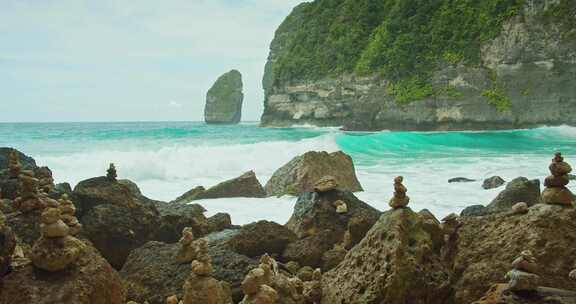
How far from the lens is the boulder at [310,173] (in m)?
10.7

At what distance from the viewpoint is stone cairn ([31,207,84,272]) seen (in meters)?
2.59

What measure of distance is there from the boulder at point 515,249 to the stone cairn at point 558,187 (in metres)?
0.06

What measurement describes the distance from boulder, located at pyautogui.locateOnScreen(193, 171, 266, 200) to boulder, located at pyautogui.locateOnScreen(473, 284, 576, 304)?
333 inches

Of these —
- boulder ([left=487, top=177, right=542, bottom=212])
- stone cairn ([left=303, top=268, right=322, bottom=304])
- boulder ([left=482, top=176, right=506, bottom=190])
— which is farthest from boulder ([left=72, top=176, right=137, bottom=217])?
boulder ([left=482, top=176, right=506, bottom=190])

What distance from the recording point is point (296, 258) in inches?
193

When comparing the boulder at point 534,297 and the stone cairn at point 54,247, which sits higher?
the stone cairn at point 54,247

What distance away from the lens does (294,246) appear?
200 inches

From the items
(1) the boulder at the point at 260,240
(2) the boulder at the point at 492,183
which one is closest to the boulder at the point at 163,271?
(1) the boulder at the point at 260,240

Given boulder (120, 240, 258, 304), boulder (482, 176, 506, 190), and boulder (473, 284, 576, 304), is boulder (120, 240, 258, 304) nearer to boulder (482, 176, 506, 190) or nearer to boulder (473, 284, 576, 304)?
boulder (473, 284, 576, 304)

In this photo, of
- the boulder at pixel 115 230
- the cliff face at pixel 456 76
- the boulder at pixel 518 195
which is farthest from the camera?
the cliff face at pixel 456 76

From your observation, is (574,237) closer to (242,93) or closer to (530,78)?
(530,78)

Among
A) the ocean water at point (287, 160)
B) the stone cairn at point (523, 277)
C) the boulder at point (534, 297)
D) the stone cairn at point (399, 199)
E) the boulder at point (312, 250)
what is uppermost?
the stone cairn at point (399, 199)

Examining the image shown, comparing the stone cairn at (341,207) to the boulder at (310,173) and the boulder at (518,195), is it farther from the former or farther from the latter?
the boulder at (310,173)

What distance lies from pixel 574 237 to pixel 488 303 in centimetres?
108
